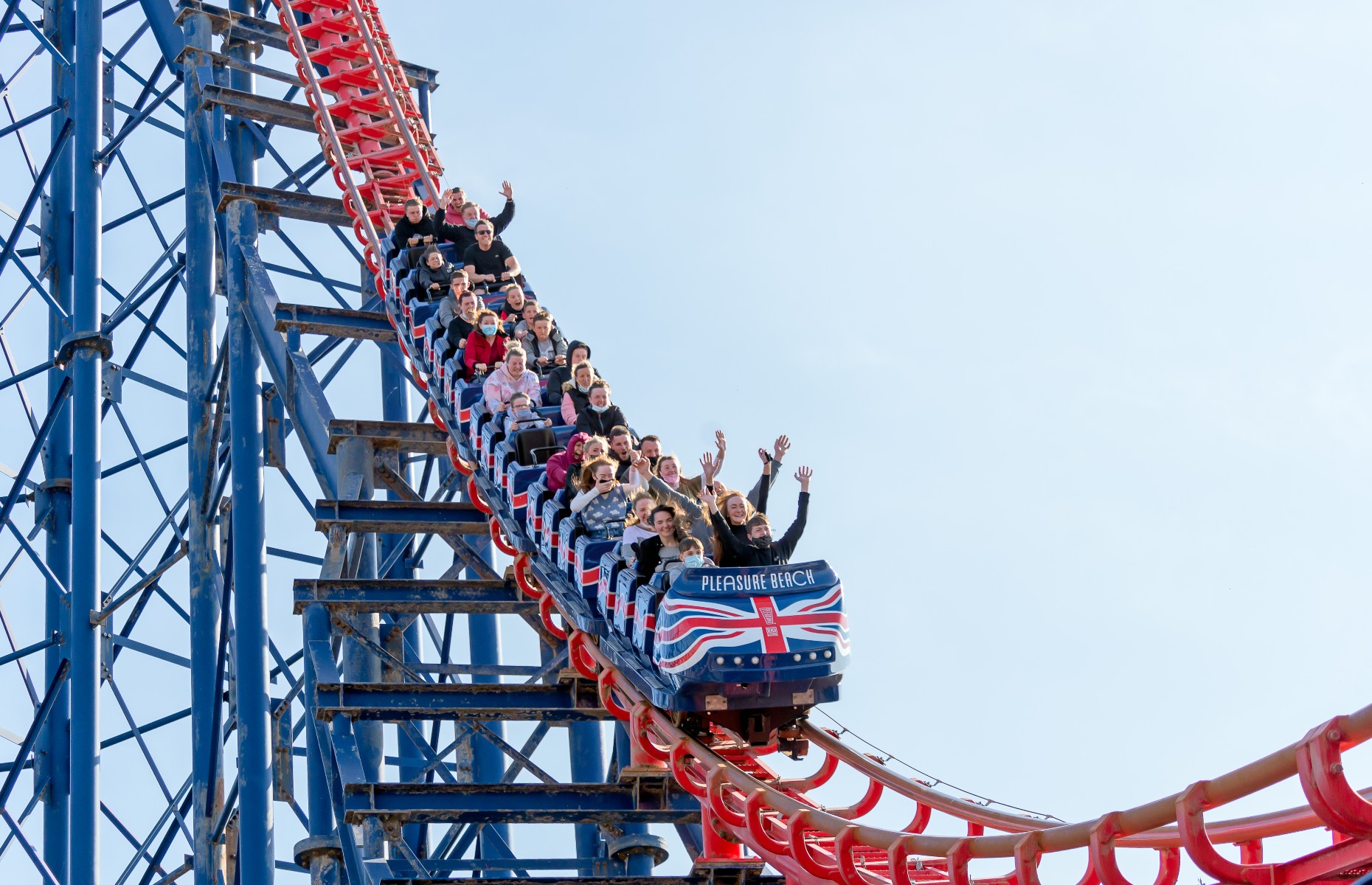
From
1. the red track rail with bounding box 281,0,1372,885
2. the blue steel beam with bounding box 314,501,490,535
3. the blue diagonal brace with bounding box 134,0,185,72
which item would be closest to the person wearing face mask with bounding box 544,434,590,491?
the red track rail with bounding box 281,0,1372,885

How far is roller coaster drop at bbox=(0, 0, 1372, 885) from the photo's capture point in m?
5.99

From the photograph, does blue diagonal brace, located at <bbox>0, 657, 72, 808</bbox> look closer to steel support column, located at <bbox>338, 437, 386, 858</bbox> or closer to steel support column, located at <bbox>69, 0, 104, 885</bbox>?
steel support column, located at <bbox>69, 0, 104, 885</bbox>

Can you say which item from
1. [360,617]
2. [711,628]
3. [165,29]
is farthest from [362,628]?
[165,29]

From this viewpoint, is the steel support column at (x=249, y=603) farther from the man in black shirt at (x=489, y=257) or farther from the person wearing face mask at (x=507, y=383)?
the man in black shirt at (x=489, y=257)

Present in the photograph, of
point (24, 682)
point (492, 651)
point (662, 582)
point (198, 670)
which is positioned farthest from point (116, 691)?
point (662, 582)

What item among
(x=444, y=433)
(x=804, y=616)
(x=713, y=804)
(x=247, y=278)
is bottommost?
(x=713, y=804)

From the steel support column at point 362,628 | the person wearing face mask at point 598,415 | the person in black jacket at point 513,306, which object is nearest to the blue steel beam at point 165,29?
the person in black jacket at point 513,306

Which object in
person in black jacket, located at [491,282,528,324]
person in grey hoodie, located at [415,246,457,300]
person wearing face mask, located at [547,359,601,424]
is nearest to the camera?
person wearing face mask, located at [547,359,601,424]

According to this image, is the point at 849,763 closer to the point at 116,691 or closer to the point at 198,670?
A: the point at 198,670

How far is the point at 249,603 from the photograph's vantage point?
27.5 ft

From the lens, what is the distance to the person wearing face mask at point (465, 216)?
1073cm

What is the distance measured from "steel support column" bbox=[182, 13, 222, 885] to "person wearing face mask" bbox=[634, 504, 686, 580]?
2.59 meters

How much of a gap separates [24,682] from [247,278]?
7.89ft

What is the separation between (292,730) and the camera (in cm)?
920
